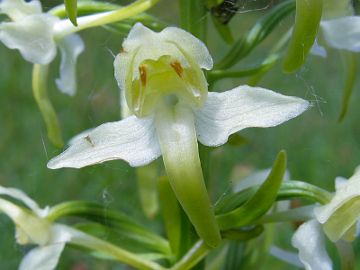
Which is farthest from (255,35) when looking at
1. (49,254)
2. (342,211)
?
(49,254)

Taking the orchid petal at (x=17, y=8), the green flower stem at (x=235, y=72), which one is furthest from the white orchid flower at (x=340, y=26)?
the orchid petal at (x=17, y=8)

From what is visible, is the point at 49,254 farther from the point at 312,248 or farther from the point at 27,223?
the point at 312,248

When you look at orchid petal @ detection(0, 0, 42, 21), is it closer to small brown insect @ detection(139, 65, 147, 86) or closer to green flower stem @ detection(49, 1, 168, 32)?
green flower stem @ detection(49, 1, 168, 32)

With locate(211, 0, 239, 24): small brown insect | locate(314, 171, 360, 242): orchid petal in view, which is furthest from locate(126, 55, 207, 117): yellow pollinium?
locate(314, 171, 360, 242): orchid petal

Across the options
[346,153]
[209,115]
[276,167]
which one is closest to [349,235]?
[276,167]

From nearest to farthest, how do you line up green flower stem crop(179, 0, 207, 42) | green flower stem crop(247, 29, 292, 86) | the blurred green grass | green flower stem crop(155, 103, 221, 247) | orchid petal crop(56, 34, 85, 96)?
green flower stem crop(155, 103, 221, 247), green flower stem crop(179, 0, 207, 42), green flower stem crop(247, 29, 292, 86), orchid petal crop(56, 34, 85, 96), the blurred green grass
